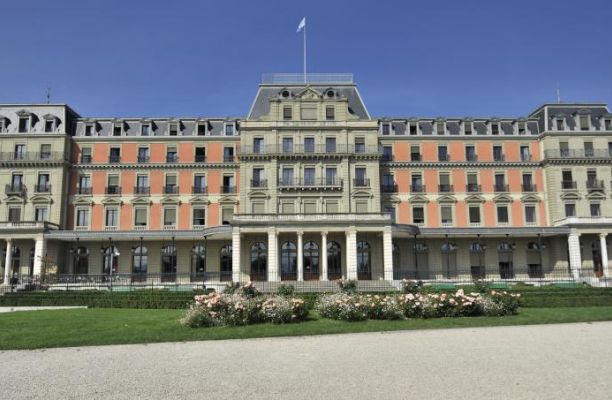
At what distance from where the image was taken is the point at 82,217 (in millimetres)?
43000

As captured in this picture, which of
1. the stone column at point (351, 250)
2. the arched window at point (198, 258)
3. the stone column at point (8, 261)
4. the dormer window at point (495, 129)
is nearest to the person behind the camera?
the stone column at point (351, 250)

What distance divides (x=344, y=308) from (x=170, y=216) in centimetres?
3001

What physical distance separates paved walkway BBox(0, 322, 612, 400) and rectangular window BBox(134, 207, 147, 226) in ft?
105

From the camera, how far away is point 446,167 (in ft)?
146

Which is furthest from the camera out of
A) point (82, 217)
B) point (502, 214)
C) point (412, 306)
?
point (502, 214)

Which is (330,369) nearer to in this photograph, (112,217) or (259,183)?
(259,183)

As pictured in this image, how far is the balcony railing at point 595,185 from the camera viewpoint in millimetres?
42906

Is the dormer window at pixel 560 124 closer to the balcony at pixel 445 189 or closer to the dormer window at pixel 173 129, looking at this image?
the balcony at pixel 445 189

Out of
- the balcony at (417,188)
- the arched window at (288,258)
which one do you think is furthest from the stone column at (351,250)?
the balcony at (417,188)

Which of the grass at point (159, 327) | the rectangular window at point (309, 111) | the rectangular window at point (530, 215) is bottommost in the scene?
the grass at point (159, 327)

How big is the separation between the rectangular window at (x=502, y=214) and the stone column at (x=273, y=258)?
20.8m

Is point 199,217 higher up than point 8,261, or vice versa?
point 199,217

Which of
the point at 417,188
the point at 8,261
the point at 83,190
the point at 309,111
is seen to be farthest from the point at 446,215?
the point at 8,261

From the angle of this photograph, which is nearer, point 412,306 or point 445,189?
point 412,306
